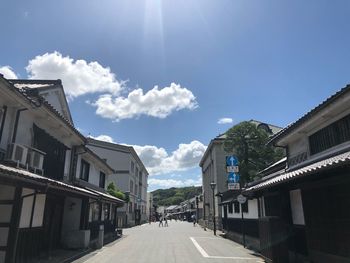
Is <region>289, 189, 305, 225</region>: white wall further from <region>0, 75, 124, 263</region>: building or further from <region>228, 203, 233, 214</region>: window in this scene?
<region>228, 203, 233, 214</region>: window

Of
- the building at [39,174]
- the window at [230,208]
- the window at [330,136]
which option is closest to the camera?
the building at [39,174]

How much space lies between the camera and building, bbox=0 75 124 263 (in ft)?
30.0

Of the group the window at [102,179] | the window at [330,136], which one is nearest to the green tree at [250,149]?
the window at [102,179]

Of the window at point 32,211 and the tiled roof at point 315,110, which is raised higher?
the tiled roof at point 315,110

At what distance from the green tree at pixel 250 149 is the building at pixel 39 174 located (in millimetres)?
12676

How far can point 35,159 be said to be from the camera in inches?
461

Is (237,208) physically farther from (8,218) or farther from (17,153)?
(8,218)

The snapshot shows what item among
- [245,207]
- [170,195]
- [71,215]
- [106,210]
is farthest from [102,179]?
[170,195]

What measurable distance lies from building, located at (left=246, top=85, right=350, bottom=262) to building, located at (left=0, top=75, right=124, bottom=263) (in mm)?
7731

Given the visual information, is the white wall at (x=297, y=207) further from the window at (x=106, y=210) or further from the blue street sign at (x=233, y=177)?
the window at (x=106, y=210)

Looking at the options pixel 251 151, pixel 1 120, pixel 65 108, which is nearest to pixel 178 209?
pixel 251 151

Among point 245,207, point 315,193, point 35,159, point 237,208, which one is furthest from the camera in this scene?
point 237,208

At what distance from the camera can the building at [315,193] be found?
8477 millimetres

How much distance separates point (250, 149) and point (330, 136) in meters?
16.2
